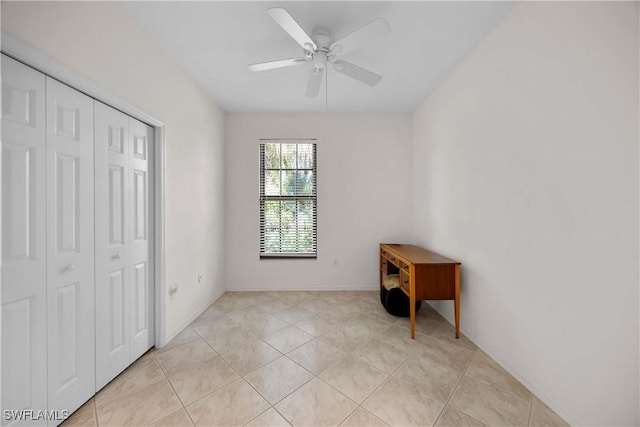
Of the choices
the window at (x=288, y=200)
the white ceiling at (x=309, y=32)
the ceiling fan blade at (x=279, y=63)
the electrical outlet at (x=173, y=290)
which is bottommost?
the electrical outlet at (x=173, y=290)

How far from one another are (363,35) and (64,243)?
224cm

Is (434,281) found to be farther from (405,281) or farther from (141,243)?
(141,243)

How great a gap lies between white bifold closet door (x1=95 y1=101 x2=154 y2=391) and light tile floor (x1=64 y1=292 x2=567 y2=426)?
0.75ft

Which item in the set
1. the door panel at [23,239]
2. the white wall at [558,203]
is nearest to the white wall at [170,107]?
the door panel at [23,239]

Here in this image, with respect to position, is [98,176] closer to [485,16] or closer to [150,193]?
[150,193]

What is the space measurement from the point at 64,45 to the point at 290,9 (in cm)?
138

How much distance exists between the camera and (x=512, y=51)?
175cm

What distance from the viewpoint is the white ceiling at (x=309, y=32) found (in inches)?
66.9

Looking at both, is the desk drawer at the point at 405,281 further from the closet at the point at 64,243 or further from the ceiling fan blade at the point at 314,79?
the closet at the point at 64,243

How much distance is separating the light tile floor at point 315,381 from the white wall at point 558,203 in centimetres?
32

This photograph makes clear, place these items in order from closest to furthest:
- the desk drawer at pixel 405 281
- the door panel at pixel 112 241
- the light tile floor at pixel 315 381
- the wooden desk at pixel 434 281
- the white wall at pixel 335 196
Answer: the light tile floor at pixel 315 381 → the door panel at pixel 112 241 → the wooden desk at pixel 434 281 → the desk drawer at pixel 405 281 → the white wall at pixel 335 196

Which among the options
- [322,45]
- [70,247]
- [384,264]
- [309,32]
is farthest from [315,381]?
[309,32]

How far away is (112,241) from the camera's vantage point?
1.75m

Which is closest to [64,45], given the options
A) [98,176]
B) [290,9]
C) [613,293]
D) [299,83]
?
[98,176]
